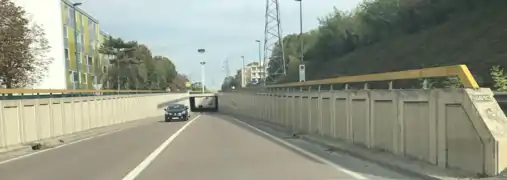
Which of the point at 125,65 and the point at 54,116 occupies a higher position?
the point at 125,65

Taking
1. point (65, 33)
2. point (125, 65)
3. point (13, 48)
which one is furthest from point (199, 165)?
point (125, 65)

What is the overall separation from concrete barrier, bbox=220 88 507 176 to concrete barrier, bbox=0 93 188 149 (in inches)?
471

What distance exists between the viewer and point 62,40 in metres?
64.3

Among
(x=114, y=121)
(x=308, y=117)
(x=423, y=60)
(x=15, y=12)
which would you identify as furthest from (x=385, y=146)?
(x=114, y=121)

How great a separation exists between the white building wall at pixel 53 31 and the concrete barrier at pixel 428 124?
48.1 m

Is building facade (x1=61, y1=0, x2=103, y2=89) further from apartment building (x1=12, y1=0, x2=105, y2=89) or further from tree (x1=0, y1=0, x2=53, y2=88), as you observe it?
tree (x1=0, y1=0, x2=53, y2=88)

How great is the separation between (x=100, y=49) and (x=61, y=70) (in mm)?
25231

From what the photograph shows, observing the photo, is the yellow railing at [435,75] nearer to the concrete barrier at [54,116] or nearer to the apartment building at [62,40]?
the concrete barrier at [54,116]

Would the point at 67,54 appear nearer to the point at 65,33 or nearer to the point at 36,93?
the point at 65,33

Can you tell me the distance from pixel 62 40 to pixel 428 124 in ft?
196

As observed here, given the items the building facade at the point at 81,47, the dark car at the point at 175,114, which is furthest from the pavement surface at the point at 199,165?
the building facade at the point at 81,47

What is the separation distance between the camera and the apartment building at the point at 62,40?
5920 cm

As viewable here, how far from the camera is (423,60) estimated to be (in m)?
35.6

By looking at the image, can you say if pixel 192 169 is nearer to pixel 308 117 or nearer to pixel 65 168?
pixel 65 168
